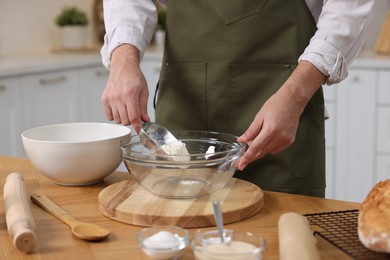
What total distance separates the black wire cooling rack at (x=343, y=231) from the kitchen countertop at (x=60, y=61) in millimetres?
2155

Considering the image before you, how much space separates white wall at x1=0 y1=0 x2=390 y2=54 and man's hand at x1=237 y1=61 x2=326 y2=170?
102 inches

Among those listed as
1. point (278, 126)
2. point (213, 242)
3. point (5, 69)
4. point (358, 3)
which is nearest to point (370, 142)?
point (5, 69)

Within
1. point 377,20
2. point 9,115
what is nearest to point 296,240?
point 9,115

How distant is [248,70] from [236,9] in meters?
0.15

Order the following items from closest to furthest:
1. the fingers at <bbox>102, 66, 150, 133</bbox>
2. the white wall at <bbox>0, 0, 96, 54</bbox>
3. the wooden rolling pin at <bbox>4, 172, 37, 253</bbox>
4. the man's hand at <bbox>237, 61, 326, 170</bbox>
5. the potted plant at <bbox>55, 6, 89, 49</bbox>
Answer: the wooden rolling pin at <bbox>4, 172, 37, 253</bbox>
the man's hand at <bbox>237, 61, 326, 170</bbox>
the fingers at <bbox>102, 66, 150, 133</bbox>
the white wall at <bbox>0, 0, 96, 54</bbox>
the potted plant at <bbox>55, 6, 89, 49</bbox>

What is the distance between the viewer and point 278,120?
4.58ft

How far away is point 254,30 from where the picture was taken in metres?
1.72

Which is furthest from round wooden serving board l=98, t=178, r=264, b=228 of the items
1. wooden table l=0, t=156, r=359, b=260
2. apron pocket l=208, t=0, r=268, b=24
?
apron pocket l=208, t=0, r=268, b=24

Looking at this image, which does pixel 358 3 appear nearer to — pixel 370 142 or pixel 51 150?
pixel 51 150

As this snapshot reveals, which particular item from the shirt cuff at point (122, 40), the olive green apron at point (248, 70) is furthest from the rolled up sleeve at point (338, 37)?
the shirt cuff at point (122, 40)

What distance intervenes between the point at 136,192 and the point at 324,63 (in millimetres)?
473

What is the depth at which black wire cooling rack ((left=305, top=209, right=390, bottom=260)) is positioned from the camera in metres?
1.07

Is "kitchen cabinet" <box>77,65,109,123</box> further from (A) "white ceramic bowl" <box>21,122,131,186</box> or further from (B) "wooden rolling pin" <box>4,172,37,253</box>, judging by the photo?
(B) "wooden rolling pin" <box>4,172,37,253</box>

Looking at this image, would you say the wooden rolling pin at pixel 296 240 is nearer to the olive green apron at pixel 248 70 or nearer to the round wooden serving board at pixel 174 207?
the round wooden serving board at pixel 174 207
